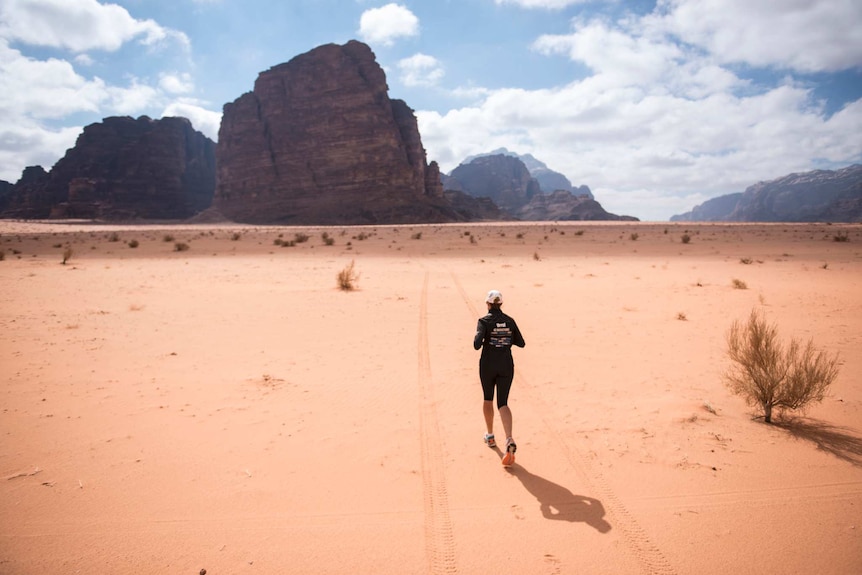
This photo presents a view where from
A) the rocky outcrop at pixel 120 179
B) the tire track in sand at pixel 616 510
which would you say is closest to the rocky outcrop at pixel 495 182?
the rocky outcrop at pixel 120 179

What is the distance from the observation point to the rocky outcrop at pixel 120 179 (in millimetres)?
100625

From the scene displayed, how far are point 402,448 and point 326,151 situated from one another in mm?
89642

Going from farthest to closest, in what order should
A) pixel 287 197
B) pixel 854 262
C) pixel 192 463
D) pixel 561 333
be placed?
pixel 287 197 < pixel 854 262 < pixel 561 333 < pixel 192 463

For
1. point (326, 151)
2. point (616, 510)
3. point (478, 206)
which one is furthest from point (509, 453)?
point (478, 206)

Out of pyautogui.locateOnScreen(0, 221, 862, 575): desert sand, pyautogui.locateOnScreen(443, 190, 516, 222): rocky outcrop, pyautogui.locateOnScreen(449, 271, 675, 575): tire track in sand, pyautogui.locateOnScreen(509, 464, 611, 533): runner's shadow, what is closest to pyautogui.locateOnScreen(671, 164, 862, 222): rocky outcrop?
pyautogui.locateOnScreen(443, 190, 516, 222): rocky outcrop

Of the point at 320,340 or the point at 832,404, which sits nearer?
the point at 832,404

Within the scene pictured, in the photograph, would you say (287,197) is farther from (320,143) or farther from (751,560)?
(751,560)

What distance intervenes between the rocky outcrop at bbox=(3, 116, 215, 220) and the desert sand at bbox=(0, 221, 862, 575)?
112184 millimetres

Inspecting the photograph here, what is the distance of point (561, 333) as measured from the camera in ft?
29.0

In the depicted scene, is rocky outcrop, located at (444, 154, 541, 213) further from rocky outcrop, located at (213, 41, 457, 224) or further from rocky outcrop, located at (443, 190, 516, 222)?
rocky outcrop, located at (213, 41, 457, 224)

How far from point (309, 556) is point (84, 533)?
1.72m

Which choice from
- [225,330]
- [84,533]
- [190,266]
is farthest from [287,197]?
[84,533]

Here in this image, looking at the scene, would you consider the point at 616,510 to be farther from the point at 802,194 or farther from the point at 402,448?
the point at 802,194

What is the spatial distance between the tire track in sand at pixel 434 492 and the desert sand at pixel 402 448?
0.06ft
